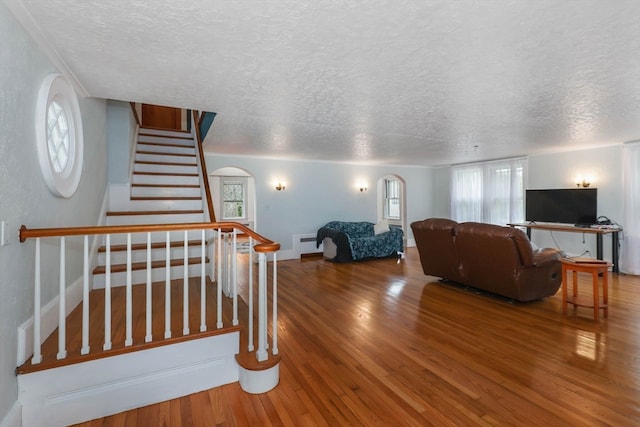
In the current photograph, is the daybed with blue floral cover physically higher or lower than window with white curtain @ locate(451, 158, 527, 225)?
lower

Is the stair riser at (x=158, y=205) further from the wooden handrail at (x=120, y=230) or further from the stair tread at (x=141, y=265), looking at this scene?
the wooden handrail at (x=120, y=230)

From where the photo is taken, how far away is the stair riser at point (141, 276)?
300 centimetres

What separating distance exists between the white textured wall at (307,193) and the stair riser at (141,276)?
10.2 ft

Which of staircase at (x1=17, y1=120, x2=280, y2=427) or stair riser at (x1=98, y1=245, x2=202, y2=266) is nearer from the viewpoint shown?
staircase at (x1=17, y1=120, x2=280, y2=427)

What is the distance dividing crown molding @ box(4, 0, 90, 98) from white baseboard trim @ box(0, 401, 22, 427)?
204 cm

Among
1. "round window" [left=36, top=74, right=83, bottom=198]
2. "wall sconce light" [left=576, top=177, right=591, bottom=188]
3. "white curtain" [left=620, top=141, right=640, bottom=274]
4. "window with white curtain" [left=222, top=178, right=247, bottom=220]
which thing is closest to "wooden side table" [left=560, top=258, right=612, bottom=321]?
"white curtain" [left=620, top=141, right=640, bottom=274]

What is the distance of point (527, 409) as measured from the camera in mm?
1896

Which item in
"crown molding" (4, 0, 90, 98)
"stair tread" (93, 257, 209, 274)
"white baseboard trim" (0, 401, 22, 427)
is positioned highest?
"crown molding" (4, 0, 90, 98)

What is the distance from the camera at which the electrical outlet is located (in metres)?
1.48

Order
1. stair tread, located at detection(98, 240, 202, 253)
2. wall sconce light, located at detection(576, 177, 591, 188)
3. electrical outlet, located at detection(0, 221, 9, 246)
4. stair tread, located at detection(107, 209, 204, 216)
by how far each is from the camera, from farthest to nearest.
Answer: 1. wall sconce light, located at detection(576, 177, 591, 188)
2. stair tread, located at detection(107, 209, 204, 216)
3. stair tread, located at detection(98, 240, 202, 253)
4. electrical outlet, located at detection(0, 221, 9, 246)

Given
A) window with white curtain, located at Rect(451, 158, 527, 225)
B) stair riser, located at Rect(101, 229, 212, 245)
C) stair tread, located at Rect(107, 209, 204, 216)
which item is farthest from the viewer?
window with white curtain, located at Rect(451, 158, 527, 225)

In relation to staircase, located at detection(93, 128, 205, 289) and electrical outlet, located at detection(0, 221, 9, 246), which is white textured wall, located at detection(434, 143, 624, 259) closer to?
staircase, located at detection(93, 128, 205, 289)

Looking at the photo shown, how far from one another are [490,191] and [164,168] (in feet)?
22.6

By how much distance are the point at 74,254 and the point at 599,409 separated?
3.94 metres
